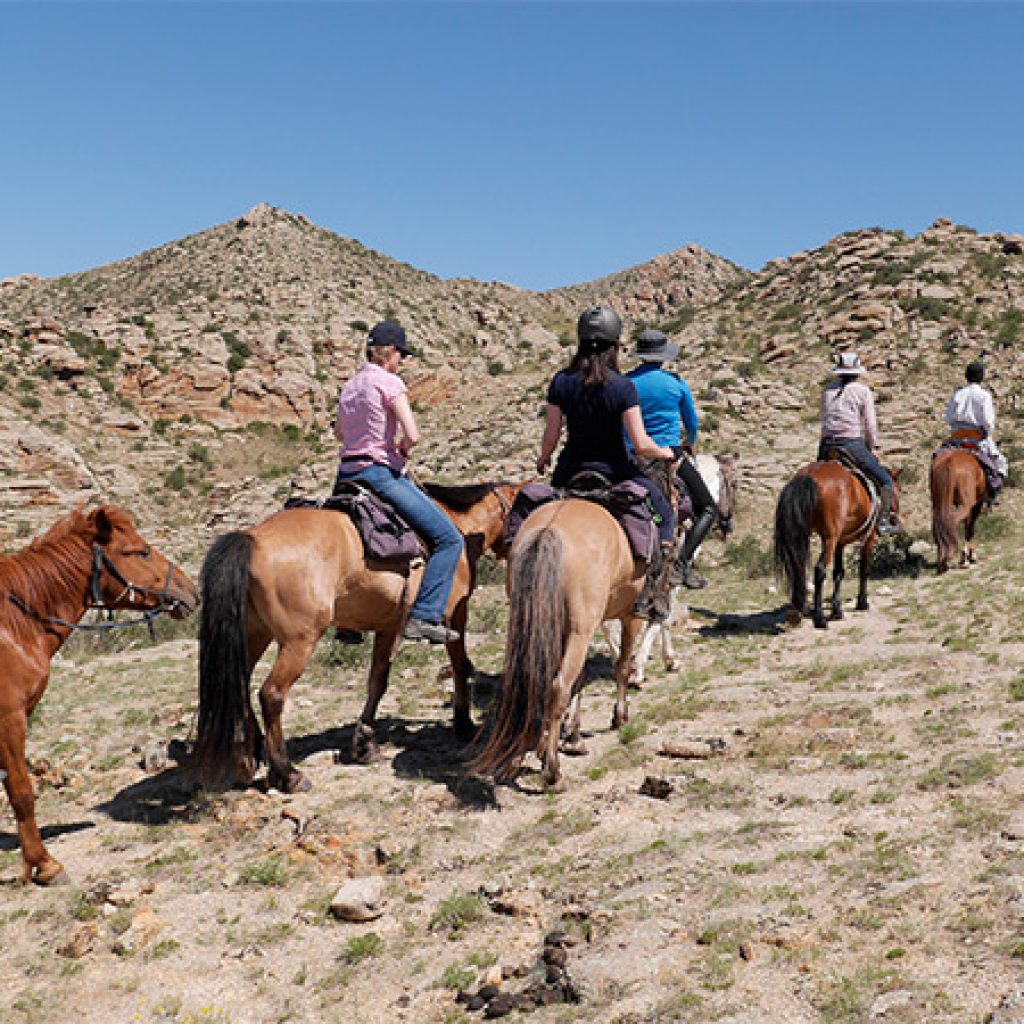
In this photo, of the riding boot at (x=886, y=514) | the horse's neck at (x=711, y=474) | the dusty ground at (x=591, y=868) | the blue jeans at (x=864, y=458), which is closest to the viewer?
the dusty ground at (x=591, y=868)

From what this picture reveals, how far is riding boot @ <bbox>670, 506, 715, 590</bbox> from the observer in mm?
8453

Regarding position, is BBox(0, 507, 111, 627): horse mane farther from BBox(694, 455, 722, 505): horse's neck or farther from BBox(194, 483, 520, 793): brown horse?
BBox(694, 455, 722, 505): horse's neck

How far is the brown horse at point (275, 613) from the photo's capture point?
604cm

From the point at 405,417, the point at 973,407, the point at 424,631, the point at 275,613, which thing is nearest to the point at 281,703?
the point at 275,613

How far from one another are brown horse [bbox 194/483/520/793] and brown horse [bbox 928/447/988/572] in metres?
10.2

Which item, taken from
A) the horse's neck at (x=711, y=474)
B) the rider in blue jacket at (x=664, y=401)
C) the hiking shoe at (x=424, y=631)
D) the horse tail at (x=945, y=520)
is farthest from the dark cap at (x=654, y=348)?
the horse tail at (x=945, y=520)

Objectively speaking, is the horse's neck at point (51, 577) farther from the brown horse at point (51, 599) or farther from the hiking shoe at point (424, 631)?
the hiking shoe at point (424, 631)

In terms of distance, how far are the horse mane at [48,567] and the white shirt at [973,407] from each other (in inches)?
521

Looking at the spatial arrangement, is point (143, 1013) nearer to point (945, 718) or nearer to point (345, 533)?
point (345, 533)

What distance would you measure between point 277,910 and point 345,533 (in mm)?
2716

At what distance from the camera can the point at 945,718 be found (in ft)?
22.2

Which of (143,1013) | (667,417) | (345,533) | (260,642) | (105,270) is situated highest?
(105,270)

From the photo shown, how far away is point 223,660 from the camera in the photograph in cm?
605

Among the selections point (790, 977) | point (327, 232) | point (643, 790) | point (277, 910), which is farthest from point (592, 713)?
point (327, 232)
